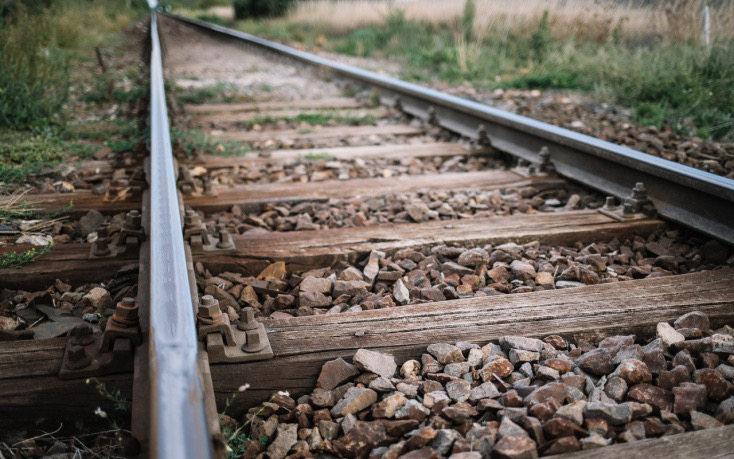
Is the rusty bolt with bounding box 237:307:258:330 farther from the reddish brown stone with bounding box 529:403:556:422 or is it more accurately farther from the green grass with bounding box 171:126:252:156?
the green grass with bounding box 171:126:252:156

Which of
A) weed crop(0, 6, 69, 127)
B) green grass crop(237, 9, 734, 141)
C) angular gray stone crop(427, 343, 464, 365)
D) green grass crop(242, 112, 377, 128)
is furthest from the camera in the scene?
green grass crop(242, 112, 377, 128)

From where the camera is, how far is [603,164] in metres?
3.20

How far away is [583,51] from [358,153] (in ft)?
15.9

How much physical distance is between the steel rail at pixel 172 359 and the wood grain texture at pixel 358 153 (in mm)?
2024

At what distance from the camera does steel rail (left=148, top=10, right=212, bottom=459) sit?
94cm

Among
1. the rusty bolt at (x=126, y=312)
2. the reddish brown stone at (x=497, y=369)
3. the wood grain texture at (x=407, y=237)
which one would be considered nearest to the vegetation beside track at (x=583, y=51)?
the wood grain texture at (x=407, y=237)

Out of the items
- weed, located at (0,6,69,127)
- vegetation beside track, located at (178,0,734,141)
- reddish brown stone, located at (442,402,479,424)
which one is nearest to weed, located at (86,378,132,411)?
reddish brown stone, located at (442,402,479,424)

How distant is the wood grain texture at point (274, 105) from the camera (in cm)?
574

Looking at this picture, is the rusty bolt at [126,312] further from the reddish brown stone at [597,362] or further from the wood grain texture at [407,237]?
the reddish brown stone at [597,362]

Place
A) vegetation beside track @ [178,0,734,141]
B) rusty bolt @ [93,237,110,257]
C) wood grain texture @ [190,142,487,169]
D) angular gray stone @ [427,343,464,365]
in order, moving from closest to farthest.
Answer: angular gray stone @ [427,343,464,365] < rusty bolt @ [93,237,110,257] < wood grain texture @ [190,142,487,169] < vegetation beside track @ [178,0,734,141]

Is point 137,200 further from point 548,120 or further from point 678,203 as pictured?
point 548,120

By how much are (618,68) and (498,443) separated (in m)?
5.59

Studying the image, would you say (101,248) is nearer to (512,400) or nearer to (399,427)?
(399,427)

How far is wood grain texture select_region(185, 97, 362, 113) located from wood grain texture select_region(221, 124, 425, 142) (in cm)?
99
